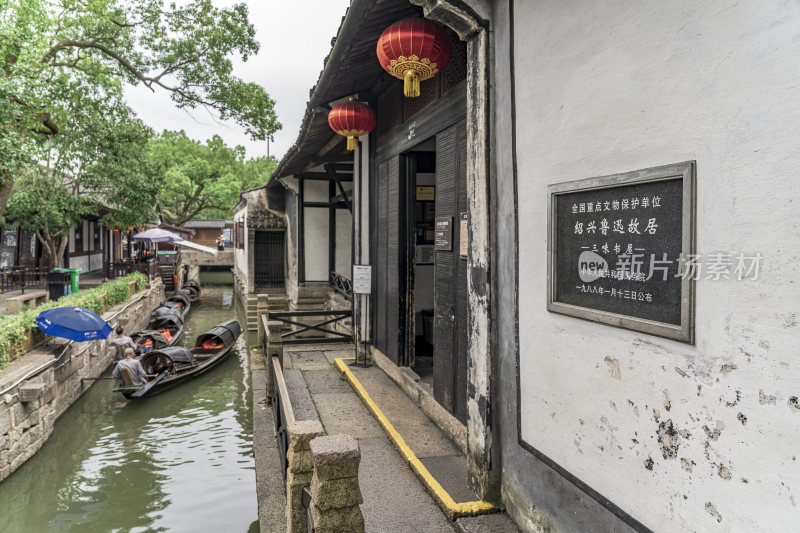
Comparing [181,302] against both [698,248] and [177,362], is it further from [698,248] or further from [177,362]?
[698,248]

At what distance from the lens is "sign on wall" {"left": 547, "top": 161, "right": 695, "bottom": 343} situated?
7.31 feet

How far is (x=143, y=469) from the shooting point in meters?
7.57

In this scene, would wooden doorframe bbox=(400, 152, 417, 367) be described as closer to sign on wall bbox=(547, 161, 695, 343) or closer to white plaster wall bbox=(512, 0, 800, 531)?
white plaster wall bbox=(512, 0, 800, 531)

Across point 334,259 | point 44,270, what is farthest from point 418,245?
point 44,270

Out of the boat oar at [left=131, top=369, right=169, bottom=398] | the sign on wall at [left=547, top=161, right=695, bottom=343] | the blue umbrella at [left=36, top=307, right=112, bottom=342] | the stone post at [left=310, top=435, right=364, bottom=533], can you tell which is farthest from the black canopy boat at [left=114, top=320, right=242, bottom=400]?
the sign on wall at [left=547, top=161, right=695, bottom=343]

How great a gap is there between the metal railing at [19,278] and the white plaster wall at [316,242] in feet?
26.6

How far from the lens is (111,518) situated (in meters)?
6.30

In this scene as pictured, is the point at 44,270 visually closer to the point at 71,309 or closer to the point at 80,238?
the point at 80,238

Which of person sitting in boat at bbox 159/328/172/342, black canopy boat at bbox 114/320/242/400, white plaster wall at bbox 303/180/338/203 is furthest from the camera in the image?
white plaster wall at bbox 303/180/338/203

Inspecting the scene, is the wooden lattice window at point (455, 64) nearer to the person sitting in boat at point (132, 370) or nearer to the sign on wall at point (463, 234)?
the sign on wall at point (463, 234)

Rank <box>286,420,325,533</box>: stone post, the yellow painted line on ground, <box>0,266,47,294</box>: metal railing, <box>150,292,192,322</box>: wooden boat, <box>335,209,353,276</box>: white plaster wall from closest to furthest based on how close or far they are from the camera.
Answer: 1. <box>286,420,325,533</box>: stone post
2. the yellow painted line on ground
3. <box>0,266,47,294</box>: metal railing
4. <box>335,209,353,276</box>: white plaster wall
5. <box>150,292,192,322</box>: wooden boat

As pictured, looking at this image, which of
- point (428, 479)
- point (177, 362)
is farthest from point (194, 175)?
point (428, 479)

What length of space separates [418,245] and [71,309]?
20.4 feet

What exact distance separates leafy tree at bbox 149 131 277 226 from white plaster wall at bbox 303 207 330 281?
20345 millimetres
